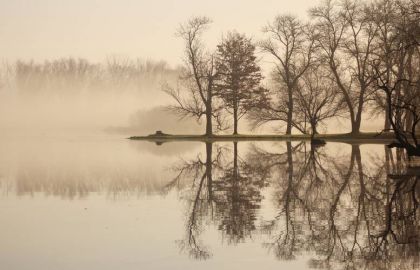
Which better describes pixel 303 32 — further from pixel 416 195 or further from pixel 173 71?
pixel 173 71

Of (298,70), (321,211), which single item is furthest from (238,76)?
(321,211)

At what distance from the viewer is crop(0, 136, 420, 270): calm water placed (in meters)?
11.8

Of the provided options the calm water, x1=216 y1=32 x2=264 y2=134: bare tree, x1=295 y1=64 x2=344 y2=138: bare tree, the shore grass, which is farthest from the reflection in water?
x1=216 y1=32 x2=264 y2=134: bare tree

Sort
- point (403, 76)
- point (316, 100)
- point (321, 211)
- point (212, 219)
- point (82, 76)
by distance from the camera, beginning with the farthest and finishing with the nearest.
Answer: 1. point (82, 76)
2. point (316, 100)
3. point (403, 76)
4. point (321, 211)
5. point (212, 219)

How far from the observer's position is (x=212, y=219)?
15.9m

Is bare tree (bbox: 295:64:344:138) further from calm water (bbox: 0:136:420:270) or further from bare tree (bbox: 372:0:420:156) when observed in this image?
calm water (bbox: 0:136:420:270)

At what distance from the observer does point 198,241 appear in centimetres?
1327

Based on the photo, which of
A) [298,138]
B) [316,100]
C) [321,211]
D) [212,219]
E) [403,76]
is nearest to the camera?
[212,219]

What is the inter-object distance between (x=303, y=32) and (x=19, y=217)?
52.9 meters

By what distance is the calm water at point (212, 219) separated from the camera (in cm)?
1177

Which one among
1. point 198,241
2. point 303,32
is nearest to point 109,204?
point 198,241

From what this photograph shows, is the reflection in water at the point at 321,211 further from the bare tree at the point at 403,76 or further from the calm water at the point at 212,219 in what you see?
the bare tree at the point at 403,76

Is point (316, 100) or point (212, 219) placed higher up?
point (316, 100)

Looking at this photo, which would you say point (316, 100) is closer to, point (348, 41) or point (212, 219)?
point (348, 41)
